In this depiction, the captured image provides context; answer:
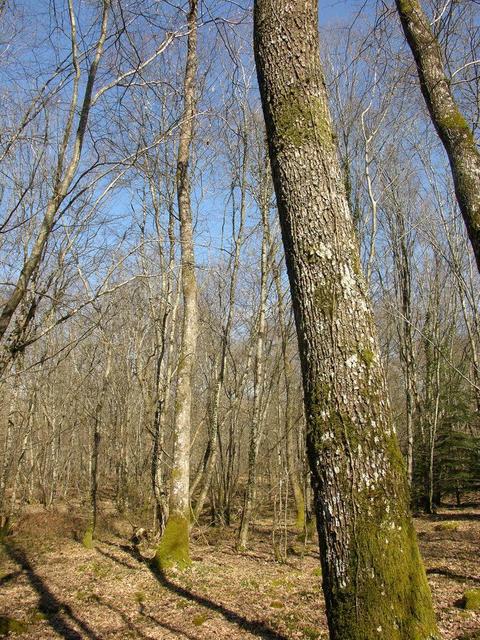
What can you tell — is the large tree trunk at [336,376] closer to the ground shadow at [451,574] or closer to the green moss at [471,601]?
the green moss at [471,601]

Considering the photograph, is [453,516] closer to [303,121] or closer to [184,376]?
[184,376]

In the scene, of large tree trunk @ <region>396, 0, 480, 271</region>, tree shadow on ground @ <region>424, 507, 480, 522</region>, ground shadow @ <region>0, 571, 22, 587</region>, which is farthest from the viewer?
tree shadow on ground @ <region>424, 507, 480, 522</region>

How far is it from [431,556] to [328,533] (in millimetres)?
8074

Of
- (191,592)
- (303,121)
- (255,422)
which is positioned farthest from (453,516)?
(303,121)

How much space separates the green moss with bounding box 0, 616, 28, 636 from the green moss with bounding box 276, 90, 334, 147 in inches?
226

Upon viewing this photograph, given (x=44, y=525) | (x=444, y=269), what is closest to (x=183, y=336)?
(x=44, y=525)

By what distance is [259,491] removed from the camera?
658 inches

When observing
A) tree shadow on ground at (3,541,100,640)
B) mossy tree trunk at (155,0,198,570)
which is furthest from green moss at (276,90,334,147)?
tree shadow on ground at (3,541,100,640)

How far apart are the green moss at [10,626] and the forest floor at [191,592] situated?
1cm

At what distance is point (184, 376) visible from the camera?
8109mm

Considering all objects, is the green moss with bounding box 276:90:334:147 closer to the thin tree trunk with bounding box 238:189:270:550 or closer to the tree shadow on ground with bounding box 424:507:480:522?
the thin tree trunk with bounding box 238:189:270:550

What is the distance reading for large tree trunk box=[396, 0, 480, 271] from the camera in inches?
168

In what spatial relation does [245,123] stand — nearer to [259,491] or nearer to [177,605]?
[177,605]

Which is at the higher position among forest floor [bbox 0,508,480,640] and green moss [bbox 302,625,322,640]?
forest floor [bbox 0,508,480,640]
